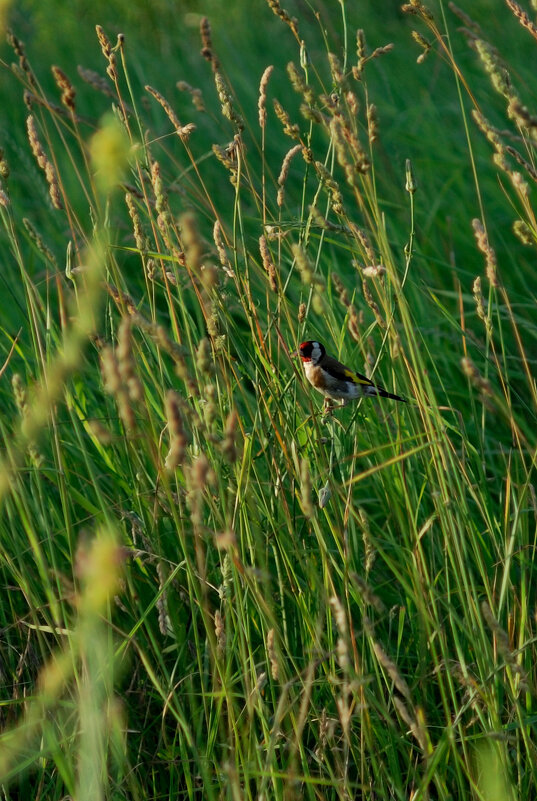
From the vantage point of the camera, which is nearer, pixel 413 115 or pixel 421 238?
pixel 421 238

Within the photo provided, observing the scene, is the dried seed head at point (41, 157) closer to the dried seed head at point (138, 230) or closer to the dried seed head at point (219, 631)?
the dried seed head at point (138, 230)

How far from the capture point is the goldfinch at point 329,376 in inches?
112

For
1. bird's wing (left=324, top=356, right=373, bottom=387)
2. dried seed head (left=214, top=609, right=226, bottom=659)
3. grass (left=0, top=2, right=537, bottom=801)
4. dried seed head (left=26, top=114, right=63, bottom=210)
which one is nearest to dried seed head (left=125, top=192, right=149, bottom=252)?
grass (left=0, top=2, right=537, bottom=801)

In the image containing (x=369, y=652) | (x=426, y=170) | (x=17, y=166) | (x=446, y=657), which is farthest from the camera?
(x=17, y=166)

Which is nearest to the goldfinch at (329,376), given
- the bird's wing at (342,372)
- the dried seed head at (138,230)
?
the bird's wing at (342,372)

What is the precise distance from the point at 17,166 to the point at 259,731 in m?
4.25

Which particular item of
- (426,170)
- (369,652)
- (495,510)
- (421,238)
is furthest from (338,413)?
(426,170)

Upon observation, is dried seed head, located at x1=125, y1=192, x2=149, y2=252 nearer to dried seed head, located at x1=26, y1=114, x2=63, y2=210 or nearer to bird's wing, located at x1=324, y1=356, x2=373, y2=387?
dried seed head, located at x1=26, y1=114, x2=63, y2=210

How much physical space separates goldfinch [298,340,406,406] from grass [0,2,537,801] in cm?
6

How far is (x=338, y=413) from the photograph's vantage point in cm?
295

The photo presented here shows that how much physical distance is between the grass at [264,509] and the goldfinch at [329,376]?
0.06 meters

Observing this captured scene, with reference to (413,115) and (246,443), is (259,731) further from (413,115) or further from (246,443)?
(413,115)

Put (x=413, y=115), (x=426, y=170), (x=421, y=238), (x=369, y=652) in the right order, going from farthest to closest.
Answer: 1. (x=413, y=115)
2. (x=426, y=170)
3. (x=421, y=238)
4. (x=369, y=652)

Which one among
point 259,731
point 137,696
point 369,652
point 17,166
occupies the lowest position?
point 17,166
